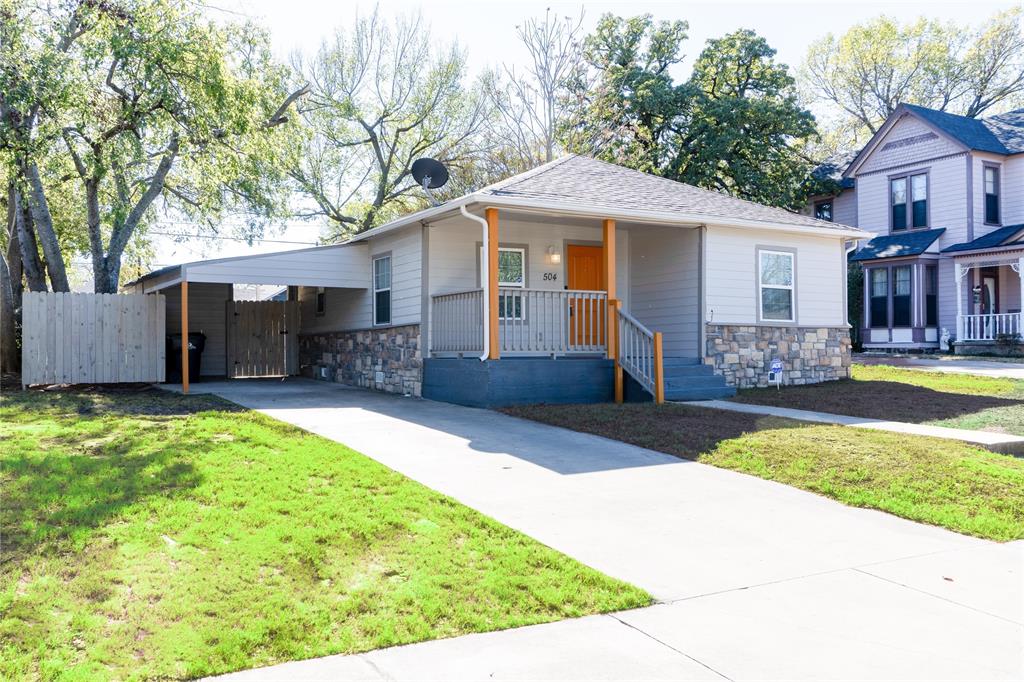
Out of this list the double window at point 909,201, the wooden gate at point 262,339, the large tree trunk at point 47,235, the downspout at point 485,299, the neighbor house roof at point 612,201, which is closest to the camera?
the downspout at point 485,299

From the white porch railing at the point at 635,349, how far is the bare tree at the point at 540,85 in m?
12.1

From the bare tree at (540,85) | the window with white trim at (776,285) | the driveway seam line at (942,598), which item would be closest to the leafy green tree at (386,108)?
the bare tree at (540,85)

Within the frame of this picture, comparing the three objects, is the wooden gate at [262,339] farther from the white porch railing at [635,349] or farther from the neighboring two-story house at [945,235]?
the neighboring two-story house at [945,235]

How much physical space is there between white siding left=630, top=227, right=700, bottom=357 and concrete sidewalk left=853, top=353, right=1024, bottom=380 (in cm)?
585

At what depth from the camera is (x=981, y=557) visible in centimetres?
490

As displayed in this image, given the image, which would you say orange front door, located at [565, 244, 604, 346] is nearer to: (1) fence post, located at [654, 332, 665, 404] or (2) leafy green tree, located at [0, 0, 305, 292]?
(1) fence post, located at [654, 332, 665, 404]

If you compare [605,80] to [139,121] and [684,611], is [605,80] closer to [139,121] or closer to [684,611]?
[139,121]

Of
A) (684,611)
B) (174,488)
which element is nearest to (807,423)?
(684,611)

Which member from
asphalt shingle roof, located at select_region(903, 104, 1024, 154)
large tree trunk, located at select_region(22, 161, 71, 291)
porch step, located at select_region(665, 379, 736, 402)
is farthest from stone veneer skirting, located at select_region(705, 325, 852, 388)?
large tree trunk, located at select_region(22, 161, 71, 291)

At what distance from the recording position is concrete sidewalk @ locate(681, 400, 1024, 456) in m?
7.80

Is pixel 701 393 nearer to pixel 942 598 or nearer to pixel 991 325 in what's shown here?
pixel 942 598

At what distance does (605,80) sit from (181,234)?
13.0 m

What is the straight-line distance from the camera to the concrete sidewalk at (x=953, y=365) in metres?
14.8

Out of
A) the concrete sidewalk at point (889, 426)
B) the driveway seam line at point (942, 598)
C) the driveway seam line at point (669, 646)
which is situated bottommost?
the driveway seam line at point (942, 598)
